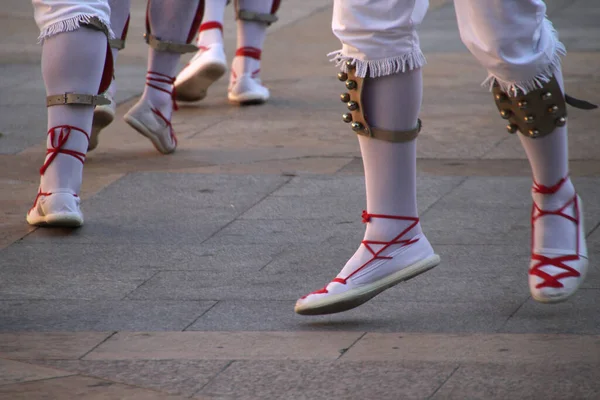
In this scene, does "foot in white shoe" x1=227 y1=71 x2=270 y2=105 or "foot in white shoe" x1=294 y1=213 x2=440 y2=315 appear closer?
"foot in white shoe" x1=294 y1=213 x2=440 y2=315

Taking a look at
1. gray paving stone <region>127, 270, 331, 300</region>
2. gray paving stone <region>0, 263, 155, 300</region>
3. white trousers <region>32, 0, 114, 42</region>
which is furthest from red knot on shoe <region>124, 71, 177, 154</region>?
gray paving stone <region>127, 270, 331, 300</region>

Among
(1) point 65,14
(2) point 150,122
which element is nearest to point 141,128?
(2) point 150,122

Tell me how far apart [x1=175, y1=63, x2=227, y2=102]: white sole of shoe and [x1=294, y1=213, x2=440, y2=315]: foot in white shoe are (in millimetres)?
3196

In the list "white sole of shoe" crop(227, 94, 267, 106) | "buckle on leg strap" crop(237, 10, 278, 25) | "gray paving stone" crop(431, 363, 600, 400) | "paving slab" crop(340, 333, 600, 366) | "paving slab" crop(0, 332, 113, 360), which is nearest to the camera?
"gray paving stone" crop(431, 363, 600, 400)

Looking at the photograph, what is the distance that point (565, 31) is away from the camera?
9.04 metres

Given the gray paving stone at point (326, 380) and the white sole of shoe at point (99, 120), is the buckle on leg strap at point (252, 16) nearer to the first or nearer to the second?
the white sole of shoe at point (99, 120)

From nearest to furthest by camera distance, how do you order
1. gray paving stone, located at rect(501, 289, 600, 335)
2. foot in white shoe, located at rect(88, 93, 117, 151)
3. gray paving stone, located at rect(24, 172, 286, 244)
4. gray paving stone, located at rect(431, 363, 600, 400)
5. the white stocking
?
gray paving stone, located at rect(431, 363, 600, 400)
gray paving stone, located at rect(501, 289, 600, 335)
gray paving stone, located at rect(24, 172, 286, 244)
the white stocking
foot in white shoe, located at rect(88, 93, 117, 151)

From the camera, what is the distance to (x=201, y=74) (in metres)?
6.24

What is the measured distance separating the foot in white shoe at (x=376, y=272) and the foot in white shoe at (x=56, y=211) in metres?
1.20

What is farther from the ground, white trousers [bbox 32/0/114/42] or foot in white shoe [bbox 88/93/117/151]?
white trousers [bbox 32/0/114/42]

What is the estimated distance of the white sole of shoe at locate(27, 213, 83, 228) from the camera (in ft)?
13.0

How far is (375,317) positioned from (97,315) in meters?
0.68

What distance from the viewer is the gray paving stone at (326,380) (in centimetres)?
248

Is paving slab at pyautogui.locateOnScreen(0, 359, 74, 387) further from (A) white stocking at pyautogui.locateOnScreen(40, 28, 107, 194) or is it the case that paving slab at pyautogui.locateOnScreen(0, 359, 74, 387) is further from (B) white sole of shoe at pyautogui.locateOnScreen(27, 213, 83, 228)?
(A) white stocking at pyautogui.locateOnScreen(40, 28, 107, 194)
